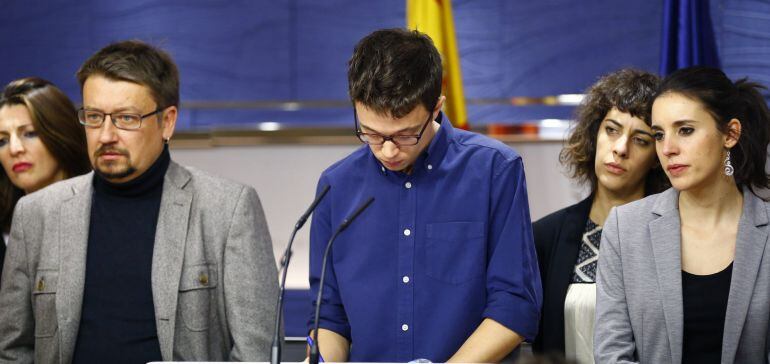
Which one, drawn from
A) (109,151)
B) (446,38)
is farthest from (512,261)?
(446,38)

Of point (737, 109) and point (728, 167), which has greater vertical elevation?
point (737, 109)

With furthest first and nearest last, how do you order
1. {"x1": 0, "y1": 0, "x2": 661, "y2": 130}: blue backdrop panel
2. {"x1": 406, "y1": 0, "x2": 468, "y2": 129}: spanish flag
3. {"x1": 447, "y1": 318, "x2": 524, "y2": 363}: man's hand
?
{"x1": 0, "y1": 0, "x2": 661, "y2": 130}: blue backdrop panel → {"x1": 406, "y1": 0, "x2": 468, "y2": 129}: spanish flag → {"x1": 447, "y1": 318, "x2": 524, "y2": 363}: man's hand

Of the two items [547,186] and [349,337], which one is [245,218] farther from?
[547,186]

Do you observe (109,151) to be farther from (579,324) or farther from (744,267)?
(744,267)

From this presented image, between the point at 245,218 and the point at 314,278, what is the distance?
39 centimetres

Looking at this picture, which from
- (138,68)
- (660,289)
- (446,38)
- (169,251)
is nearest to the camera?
(660,289)

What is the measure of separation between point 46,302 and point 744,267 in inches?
79.4

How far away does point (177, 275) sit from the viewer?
9.58ft

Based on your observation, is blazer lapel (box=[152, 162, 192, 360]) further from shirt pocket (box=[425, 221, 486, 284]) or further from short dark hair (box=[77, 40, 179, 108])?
shirt pocket (box=[425, 221, 486, 284])

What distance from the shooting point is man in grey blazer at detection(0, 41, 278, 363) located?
290 cm

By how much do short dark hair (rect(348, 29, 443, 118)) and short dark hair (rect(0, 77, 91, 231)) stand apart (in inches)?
67.0

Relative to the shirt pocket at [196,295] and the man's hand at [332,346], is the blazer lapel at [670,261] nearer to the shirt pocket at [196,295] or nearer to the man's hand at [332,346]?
the man's hand at [332,346]

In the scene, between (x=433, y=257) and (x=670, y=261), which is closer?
(x=433, y=257)

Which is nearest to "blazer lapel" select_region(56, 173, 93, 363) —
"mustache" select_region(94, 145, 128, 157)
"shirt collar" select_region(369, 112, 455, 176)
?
"mustache" select_region(94, 145, 128, 157)
